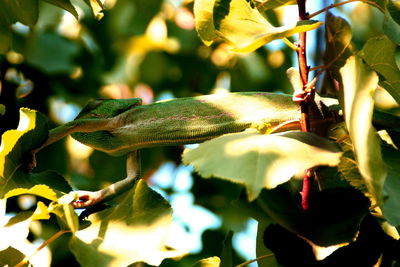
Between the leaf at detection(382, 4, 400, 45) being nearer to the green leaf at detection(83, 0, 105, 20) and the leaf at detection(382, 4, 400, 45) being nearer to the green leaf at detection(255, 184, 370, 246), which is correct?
the green leaf at detection(255, 184, 370, 246)

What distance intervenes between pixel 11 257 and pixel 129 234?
246 millimetres

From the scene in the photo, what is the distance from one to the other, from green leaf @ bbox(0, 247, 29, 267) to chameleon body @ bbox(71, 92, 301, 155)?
43cm

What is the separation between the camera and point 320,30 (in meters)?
2.30

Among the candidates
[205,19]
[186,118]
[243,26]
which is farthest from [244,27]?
[186,118]

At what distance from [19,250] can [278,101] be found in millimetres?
681

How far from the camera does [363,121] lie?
2.93 feet

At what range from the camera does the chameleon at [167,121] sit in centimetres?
140

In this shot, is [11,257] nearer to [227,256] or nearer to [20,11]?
[227,256]

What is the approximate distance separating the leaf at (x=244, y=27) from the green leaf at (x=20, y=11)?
0.52m

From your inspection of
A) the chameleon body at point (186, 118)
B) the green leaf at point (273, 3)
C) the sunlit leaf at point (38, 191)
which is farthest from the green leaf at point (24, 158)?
the green leaf at point (273, 3)

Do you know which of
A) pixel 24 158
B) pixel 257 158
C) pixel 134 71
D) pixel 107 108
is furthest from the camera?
pixel 134 71

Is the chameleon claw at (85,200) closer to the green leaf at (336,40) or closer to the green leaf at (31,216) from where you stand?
the green leaf at (31,216)

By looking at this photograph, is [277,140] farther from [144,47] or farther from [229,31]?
[144,47]

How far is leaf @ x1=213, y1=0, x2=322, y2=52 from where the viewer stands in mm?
936
